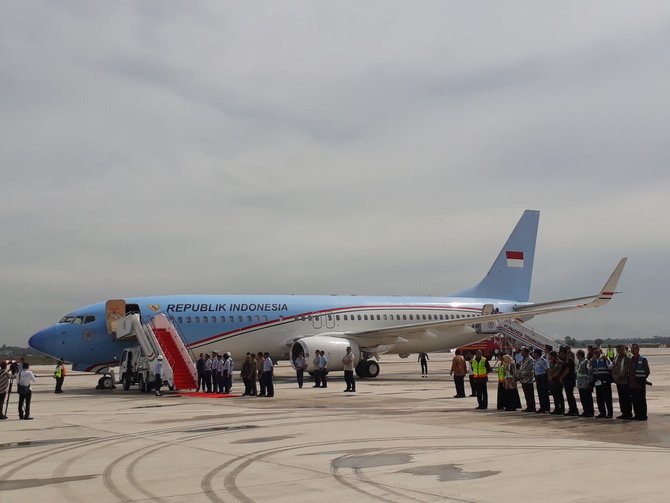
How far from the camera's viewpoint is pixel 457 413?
1630cm

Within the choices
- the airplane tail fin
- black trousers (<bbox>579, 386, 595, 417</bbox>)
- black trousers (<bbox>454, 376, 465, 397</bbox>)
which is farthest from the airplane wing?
black trousers (<bbox>579, 386, 595, 417</bbox>)

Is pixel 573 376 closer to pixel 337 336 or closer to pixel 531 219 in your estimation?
pixel 337 336

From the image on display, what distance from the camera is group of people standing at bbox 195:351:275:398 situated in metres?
22.7

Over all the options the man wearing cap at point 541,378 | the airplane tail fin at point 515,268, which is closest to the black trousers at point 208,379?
the man wearing cap at point 541,378

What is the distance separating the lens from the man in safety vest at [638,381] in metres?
14.1

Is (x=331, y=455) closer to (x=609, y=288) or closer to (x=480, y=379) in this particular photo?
(x=480, y=379)

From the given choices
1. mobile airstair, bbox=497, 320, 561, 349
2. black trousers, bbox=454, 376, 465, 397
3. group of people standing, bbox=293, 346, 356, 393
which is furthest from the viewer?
mobile airstair, bbox=497, 320, 561, 349

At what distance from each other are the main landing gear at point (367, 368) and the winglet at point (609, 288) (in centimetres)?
926

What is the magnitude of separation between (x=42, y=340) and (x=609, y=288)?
20.9 metres

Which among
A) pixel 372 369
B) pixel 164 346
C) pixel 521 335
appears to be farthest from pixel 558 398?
pixel 521 335

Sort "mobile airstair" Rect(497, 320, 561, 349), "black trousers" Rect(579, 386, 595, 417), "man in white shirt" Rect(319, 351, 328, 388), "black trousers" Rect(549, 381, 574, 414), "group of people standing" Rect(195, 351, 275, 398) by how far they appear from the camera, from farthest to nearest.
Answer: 1. "mobile airstair" Rect(497, 320, 561, 349)
2. "man in white shirt" Rect(319, 351, 328, 388)
3. "group of people standing" Rect(195, 351, 275, 398)
4. "black trousers" Rect(549, 381, 574, 414)
5. "black trousers" Rect(579, 386, 595, 417)

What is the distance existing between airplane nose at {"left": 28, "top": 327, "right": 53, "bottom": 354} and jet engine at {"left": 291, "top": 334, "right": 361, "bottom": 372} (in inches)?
357

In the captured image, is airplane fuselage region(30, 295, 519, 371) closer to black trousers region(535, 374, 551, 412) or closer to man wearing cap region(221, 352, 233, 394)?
man wearing cap region(221, 352, 233, 394)

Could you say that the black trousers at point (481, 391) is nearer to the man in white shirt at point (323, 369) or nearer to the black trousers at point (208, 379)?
the man in white shirt at point (323, 369)
